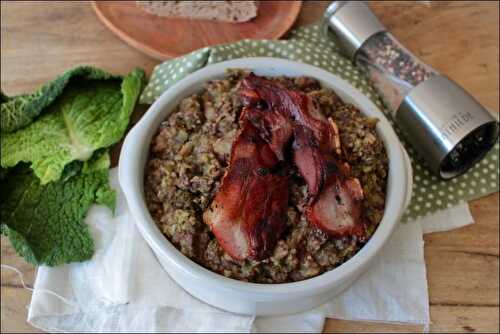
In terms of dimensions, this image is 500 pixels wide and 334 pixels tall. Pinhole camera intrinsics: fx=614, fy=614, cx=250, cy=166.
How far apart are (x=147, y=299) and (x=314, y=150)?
467 millimetres

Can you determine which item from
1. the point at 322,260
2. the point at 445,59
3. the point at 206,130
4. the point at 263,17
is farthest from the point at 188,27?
the point at 322,260

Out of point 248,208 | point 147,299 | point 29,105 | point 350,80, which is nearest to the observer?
point 248,208

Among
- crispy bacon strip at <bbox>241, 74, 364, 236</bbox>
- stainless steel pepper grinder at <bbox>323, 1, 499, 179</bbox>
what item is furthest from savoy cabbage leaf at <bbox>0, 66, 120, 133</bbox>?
stainless steel pepper grinder at <bbox>323, 1, 499, 179</bbox>

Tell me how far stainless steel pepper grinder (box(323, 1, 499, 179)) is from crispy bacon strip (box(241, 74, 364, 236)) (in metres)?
0.35

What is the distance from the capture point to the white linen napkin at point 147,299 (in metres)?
1.22

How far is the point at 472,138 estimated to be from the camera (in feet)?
4.50

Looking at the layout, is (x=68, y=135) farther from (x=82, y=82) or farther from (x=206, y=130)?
(x=206, y=130)

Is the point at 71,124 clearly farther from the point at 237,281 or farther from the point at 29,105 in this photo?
the point at 237,281

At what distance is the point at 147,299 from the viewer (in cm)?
123

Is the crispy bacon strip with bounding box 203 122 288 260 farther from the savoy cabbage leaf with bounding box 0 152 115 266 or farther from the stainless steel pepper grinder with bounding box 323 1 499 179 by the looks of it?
the stainless steel pepper grinder with bounding box 323 1 499 179

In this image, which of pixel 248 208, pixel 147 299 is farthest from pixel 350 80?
pixel 147 299

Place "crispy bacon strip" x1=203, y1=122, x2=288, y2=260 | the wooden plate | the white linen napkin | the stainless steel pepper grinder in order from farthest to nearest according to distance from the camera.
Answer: the wooden plate, the stainless steel pepper grinder, the white linen napkin, "crispy bacon strip" x1=203, y1=122, x2=288, y2=260

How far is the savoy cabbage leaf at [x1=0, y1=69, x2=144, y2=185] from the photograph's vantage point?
1322mm

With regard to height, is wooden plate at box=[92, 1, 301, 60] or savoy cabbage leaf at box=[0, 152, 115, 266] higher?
wooden plate at box=[92, 1, 301, 60]
